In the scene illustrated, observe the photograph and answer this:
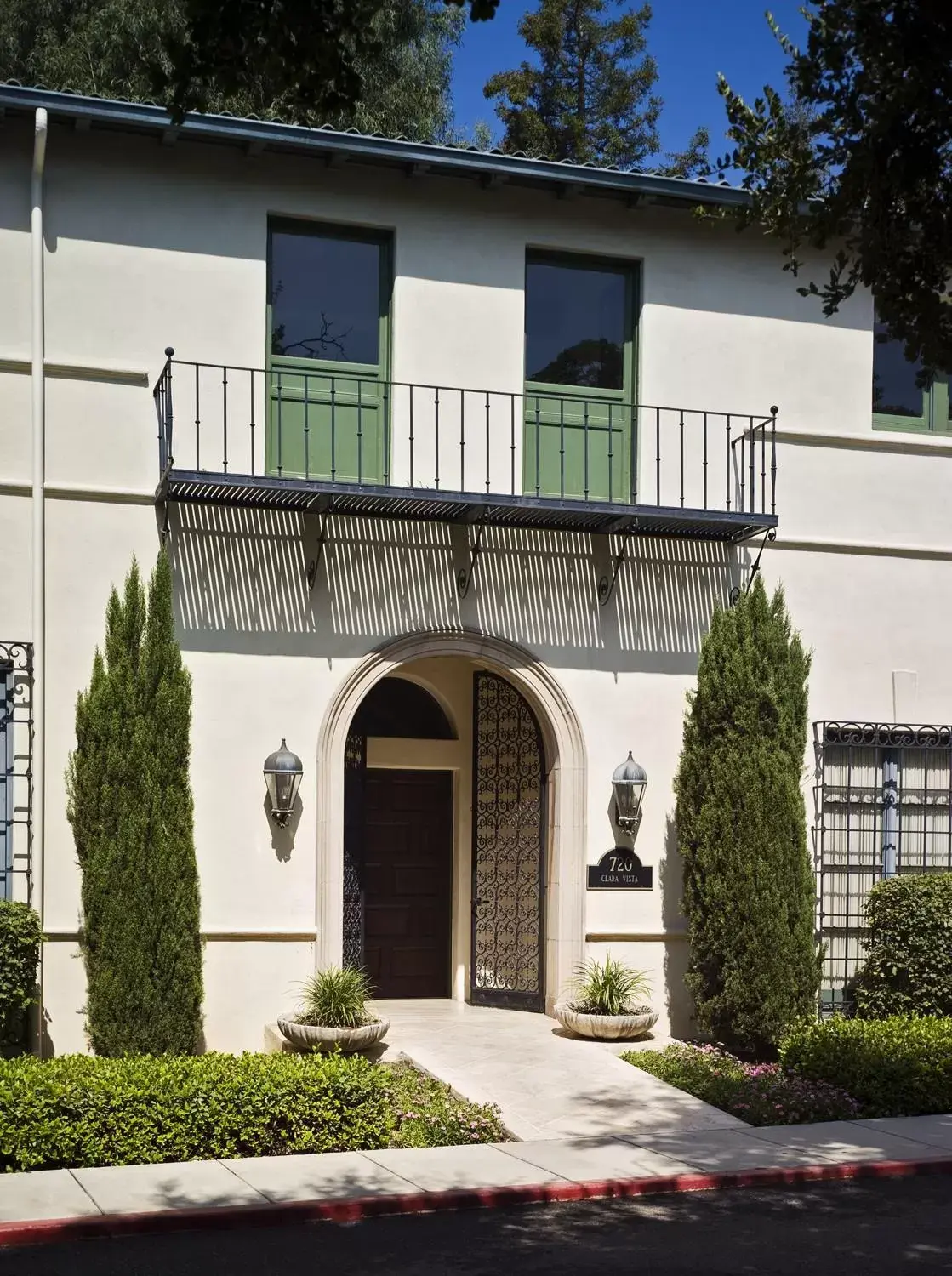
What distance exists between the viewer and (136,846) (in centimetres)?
1231

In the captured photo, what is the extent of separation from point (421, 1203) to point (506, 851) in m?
6.25

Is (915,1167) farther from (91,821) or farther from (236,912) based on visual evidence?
(91,821)

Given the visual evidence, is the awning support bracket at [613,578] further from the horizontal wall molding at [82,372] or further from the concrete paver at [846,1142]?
the concrete paver at [846,1142]

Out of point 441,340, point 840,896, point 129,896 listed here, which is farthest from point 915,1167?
point 441,340

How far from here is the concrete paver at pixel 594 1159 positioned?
970 cm

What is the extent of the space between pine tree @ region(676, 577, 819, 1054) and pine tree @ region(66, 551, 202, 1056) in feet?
13.9

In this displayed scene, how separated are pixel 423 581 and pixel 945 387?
559cm

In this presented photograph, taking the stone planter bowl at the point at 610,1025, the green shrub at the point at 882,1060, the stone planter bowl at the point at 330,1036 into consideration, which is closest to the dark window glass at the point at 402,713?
the stone planter bowl at the point at 610,1025

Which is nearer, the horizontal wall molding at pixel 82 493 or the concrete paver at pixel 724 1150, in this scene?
the concrete paver at pixel 724 1150

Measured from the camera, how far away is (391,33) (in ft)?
77.5

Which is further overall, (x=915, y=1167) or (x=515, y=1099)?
(x=515, y=1099)

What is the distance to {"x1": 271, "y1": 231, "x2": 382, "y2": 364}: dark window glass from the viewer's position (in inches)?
539

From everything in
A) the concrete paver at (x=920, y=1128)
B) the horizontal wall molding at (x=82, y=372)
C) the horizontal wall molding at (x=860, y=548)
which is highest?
the horizontal wall molding at (x=82, y=372)

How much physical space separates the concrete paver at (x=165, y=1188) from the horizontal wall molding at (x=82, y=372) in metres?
6.22
